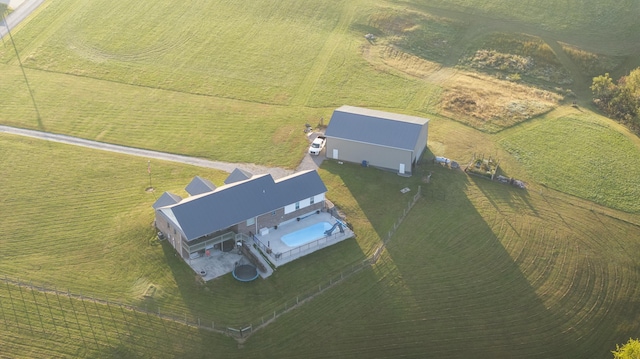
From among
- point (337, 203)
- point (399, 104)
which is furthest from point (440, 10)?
point (337, 203)

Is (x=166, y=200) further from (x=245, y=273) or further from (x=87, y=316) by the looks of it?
(x=87, y=316)

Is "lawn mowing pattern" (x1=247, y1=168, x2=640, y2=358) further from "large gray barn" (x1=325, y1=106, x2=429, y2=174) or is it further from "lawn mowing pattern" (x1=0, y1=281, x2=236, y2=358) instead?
"large gray barn" (x1=325, y1=106, x2=429, y2=174)

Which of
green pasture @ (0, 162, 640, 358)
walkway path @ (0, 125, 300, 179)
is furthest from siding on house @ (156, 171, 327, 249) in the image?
walkway path @ (0, 125, 300, 179)

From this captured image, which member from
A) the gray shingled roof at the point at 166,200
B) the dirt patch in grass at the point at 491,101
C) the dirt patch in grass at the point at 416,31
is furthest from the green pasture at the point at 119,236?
the dirt patch in grass at the point at 416,31

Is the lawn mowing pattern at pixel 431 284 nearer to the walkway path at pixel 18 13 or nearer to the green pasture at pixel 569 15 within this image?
the green pasture at pixel 569 15

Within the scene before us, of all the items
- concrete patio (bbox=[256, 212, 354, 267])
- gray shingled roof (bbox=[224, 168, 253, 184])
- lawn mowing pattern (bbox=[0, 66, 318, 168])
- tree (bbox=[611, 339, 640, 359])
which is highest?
tree (bbox=[611, 339, 640, 359])

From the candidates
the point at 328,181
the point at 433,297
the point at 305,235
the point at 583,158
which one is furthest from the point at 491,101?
the point at 305,235
